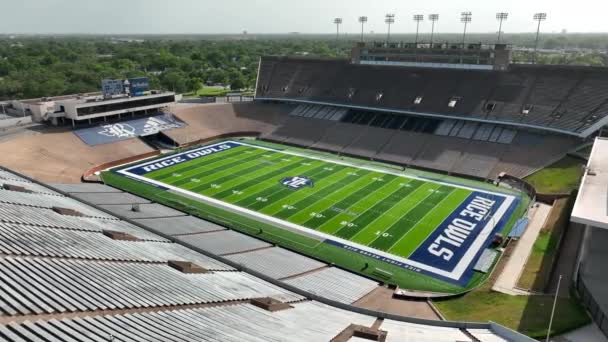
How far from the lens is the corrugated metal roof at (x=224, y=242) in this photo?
25188 millimetres

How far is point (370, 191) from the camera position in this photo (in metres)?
39.3

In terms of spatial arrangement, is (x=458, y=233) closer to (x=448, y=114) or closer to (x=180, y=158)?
(x=448, y=114)

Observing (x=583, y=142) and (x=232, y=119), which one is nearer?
(x=583, y=142)

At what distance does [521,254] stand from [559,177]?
15.3 meters

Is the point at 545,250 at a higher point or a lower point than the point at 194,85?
lower

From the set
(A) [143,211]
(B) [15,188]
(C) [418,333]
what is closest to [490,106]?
(A) [143,211]

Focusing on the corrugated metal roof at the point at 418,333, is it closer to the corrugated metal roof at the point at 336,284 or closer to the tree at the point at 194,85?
the corrugated metal roof at the point at 336,284

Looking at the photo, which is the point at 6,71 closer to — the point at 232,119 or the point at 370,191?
the point at 232,119

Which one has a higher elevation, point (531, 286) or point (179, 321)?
point (179, 321)

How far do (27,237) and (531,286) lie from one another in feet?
84.0

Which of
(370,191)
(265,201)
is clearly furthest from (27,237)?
(370,191)

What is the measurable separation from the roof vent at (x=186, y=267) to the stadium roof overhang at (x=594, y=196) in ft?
58.3

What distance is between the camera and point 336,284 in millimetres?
23031

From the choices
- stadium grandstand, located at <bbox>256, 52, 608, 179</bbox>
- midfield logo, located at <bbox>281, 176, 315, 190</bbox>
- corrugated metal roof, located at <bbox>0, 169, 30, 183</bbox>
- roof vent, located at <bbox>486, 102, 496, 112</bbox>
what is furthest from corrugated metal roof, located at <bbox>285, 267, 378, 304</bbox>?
roof vent, located at <bbox>486, 102, 496, 112</bbox>
